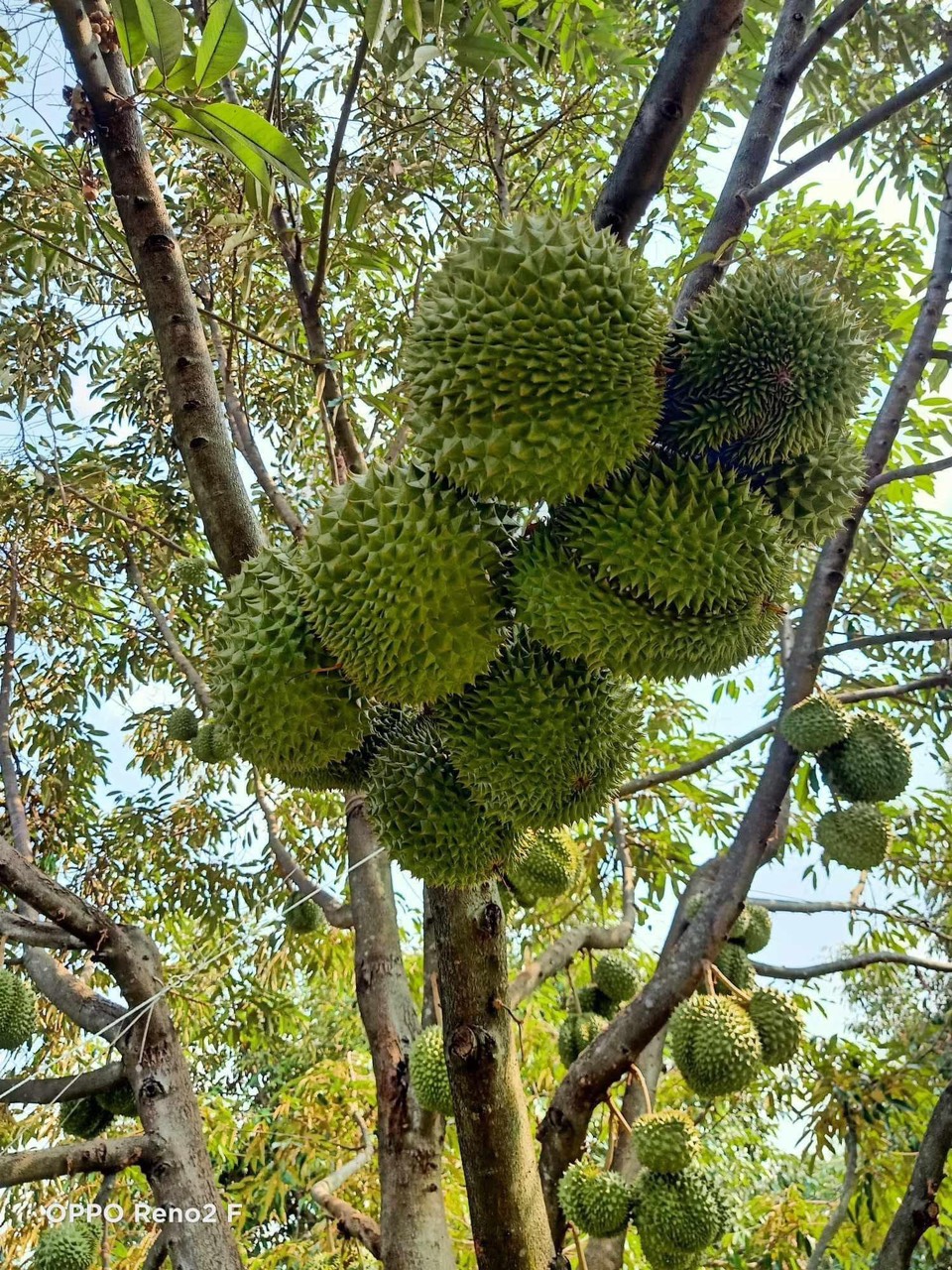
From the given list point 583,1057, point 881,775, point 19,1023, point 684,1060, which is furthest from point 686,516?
point 19,1023

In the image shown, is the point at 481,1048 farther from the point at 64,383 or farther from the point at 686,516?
the point at 64,383

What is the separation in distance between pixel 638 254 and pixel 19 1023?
378 centimetres

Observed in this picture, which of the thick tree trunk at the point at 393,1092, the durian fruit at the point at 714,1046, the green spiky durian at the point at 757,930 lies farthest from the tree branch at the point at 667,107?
the green spiky durian at the point at 757,930

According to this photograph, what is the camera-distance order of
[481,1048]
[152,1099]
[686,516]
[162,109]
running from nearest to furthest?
[686,516]
[162,109]
[481,1048]
[152,1099]

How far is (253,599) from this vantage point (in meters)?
1.60

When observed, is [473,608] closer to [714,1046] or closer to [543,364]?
[543,364]

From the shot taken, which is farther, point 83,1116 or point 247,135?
point 83,1116

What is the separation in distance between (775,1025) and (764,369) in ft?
8.82

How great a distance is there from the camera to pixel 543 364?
1288mm

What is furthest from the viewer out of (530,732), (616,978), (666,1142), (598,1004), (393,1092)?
(598,1004)

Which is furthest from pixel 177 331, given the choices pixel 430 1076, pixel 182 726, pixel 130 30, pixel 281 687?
pixel 182 726

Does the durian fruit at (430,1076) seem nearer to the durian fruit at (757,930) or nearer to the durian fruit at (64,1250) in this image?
the durian fruit at (64,1250)

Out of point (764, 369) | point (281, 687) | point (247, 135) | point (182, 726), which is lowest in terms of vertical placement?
point (281, 687)

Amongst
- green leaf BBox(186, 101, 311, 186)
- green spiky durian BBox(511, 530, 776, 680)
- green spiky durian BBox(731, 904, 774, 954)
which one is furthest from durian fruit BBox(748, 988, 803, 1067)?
green leaf BBox(186, 101, 311, 186)
